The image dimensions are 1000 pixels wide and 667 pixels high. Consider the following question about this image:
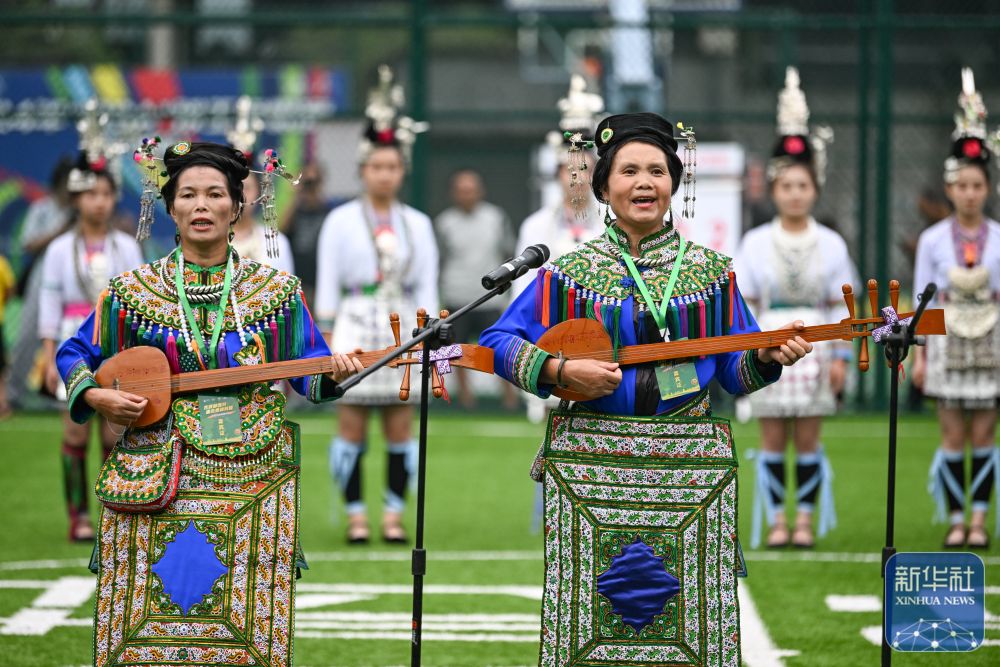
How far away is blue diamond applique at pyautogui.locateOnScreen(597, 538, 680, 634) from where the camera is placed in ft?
14.4

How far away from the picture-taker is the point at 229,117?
13430 mm

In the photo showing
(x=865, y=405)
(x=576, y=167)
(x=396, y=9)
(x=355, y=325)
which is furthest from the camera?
(x=396, y=9)

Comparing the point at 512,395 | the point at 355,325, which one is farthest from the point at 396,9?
the point at 355,325

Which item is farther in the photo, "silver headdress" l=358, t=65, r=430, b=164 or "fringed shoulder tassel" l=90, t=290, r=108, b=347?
"silver headdress" l=358, t=65, r=430, b=164

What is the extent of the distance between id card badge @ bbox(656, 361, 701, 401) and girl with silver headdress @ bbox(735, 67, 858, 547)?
11.0 ft

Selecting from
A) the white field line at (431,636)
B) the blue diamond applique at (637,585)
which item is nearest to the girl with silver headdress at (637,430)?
the blue diamond applique at (637,585)

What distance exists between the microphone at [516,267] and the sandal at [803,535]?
12.1 feet

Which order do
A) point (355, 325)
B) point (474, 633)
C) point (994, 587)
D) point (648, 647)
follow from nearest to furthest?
point (648, 647) < point (474, 633) < point (994, 587) < point (355, 325)

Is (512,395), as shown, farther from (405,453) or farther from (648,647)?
(648,647)

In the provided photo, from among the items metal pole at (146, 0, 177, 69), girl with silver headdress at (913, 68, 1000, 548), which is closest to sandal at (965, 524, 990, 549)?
girl with silver headdress at (913, 68, 1000, 548)

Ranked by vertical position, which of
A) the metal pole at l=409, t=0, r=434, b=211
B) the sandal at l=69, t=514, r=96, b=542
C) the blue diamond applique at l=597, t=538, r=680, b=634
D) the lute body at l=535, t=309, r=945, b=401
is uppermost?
the metal pole at l=409, t=0, r=434, b=211

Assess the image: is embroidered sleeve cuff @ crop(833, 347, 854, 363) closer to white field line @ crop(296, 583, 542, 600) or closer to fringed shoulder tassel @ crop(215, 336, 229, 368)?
white field line @ crop(296, 583, 542, 600)

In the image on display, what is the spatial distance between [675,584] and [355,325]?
390 centimetres

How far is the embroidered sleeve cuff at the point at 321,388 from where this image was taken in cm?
462
